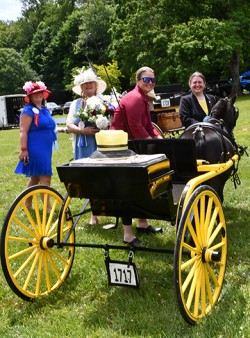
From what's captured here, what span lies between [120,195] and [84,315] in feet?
3.42

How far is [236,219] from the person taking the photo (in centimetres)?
605

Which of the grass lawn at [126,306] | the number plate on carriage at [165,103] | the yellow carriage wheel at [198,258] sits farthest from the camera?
the number plate on carriage at [165,103]

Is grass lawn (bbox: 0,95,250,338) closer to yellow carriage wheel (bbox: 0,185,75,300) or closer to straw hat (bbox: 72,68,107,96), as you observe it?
yellow carriage wheel (bbox: 0,185,75,300)

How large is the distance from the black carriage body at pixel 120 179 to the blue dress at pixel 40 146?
10.1ft

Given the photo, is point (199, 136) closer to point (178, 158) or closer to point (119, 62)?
Answer: point (178, 158)

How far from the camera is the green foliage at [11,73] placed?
187 ft

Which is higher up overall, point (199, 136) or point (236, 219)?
point (199, 136)

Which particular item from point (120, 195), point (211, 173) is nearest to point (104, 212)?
point (120, 195)

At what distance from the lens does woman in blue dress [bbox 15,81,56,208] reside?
21.1 feet

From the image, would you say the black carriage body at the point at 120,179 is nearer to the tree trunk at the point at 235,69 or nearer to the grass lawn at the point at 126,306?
the grass lawn at the point at 126,306

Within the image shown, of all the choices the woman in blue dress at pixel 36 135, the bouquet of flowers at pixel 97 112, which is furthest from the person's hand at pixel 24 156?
the bouquet of flowers at pixel 97 112

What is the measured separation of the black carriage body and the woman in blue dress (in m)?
2.94

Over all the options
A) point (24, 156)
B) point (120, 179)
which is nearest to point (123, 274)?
point (120, 179)

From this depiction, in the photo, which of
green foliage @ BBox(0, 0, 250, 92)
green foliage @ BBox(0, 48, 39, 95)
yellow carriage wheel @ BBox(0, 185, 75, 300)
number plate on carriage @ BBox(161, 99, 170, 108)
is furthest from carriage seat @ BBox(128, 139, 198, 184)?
green foliage @ BBox(0, 48, 39, 95)
